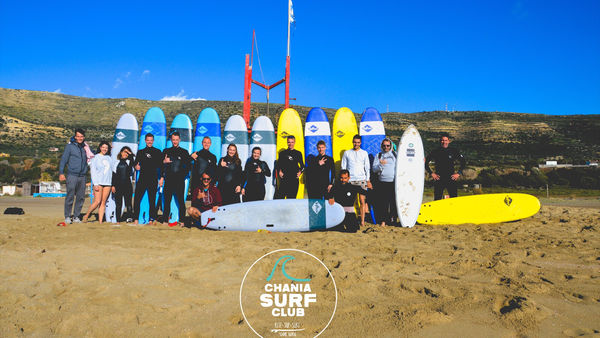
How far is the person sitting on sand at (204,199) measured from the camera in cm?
511

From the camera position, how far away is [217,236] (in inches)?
172

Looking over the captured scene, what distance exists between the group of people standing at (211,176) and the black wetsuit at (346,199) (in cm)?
2

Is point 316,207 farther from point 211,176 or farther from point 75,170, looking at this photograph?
point 75,170

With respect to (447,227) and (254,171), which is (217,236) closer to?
(254,171)

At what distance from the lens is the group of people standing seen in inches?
203

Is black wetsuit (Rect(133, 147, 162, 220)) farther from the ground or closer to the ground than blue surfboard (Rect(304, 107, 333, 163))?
closer to the ground

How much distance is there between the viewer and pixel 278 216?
4.94 m

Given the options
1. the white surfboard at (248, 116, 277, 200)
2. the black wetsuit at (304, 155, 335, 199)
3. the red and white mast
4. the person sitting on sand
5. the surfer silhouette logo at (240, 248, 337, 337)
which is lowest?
the surfer silhouette logo at (240, 248, 337, 337)

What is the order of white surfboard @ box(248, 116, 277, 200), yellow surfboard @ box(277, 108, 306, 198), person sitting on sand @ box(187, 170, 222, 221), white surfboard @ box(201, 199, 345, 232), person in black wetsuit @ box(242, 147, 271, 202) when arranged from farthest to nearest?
yellow surfboard @ box(277, 108, 306, 198)
white surfboard @ box(248, 116, 277, 200)
person in black wetsuit @ box(242, 147, 271, 202)
person sitting on sand @ box(187, 170, 222, 221)
white surfboard @ box(201, 199, 345, 232)

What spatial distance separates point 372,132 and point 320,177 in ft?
6.41

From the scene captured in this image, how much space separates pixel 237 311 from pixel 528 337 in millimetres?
1673

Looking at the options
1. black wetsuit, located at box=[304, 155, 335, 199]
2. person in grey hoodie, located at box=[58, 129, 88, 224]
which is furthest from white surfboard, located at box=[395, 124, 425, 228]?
person in grey hoodie, located at box=[58, 129, 88, 224]

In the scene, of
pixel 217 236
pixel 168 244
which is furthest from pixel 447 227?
pixel 168 244

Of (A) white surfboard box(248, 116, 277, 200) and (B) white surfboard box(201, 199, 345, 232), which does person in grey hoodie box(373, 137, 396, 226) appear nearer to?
(B) white surfboard box(201, 199, 345, 232)
